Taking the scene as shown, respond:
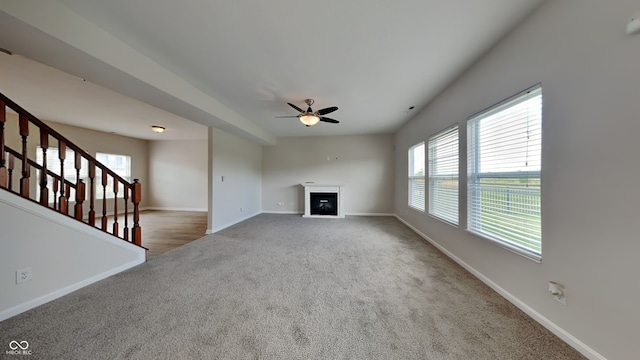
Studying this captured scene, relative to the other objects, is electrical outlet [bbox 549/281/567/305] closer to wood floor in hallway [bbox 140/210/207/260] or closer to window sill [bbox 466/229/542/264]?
window sill [bbox 466/229/542/264]

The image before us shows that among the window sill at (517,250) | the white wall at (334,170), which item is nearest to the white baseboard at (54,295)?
the white wall at (334,170)

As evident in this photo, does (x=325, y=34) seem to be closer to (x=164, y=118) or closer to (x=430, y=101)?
(x=430, y=101)

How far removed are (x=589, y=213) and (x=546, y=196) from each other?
0.27 meters

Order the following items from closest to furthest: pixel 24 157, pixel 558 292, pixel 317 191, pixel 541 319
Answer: pixel 558 292, pixel 541 319, pixel 24 157, pixel 317 191

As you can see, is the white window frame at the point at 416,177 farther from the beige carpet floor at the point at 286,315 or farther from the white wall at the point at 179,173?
the white wall at the point at 179,173

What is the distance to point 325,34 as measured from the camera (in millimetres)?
1907

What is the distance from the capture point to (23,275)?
1.72m

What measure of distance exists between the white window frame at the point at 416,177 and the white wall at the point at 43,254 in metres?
5.05

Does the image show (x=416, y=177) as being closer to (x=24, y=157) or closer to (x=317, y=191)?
(x=317, y=191)

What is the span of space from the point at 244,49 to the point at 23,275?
2.93 m

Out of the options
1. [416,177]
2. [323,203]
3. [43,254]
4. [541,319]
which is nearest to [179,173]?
[323,203]

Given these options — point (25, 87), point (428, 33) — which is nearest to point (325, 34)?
point (428, 33)

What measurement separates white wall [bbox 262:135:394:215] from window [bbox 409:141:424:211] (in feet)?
4.36

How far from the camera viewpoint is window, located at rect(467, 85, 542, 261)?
166 centimetres
